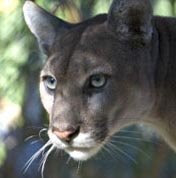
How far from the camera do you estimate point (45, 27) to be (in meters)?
4.19

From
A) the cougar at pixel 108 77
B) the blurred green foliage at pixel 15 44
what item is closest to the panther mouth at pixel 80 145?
the cougar at pixel 108 77

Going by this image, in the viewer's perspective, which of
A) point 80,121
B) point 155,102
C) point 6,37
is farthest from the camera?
point 6,37

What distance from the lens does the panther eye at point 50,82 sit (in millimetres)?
3870

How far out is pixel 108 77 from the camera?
378cm

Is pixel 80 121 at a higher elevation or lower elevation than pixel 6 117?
higher

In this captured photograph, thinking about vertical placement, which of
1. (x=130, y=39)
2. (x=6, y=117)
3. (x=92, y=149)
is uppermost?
(x=130, y=39)

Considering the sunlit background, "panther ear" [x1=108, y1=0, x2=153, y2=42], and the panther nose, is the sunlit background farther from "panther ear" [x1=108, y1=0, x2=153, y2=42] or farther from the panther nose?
the panther nose

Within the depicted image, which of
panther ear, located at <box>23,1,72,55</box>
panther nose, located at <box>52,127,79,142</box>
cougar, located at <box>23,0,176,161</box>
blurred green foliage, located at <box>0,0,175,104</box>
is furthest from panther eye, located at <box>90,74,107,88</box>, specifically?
blurred green foliage, located at <box>0,0,175,104</box>

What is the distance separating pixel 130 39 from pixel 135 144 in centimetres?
167

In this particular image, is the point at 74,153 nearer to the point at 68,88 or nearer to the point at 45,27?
the point at 68,88

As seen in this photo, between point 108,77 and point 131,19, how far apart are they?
26 cm

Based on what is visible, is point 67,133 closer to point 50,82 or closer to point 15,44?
point 50,82

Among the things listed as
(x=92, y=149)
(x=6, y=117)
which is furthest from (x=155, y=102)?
(x=6, y=117)

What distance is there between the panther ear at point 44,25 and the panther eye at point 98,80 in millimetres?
437
